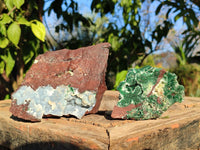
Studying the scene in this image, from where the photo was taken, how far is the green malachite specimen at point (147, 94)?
139 cm

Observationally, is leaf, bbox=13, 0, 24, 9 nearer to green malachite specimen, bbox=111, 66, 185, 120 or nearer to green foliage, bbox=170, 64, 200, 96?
green malachite specimen, bbox=111, 66, 185, 120

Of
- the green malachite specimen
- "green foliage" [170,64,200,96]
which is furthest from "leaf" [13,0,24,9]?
"green foliage" [170,64,200,96]

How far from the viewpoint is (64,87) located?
1.47m

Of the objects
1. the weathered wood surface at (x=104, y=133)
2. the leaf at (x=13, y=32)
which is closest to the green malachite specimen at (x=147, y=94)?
the weathered wood surface at (x=104, y=133)

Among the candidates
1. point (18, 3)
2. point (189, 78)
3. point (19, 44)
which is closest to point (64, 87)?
point (18, 3)

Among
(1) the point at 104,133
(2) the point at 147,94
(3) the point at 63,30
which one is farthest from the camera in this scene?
(3) the point at 63,30

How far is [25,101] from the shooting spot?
1457mm

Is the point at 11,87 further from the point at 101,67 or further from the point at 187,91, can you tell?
the point at 187,91

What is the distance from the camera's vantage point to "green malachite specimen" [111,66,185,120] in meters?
1.39

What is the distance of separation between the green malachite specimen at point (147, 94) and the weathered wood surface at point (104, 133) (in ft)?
0.20

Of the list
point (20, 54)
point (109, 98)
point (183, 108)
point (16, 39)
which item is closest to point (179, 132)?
point (183, 108)

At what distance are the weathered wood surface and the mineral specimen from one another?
2.7 inches

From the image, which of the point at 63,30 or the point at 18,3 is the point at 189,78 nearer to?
the point at 63,30

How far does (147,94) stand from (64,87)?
1.82 ft
